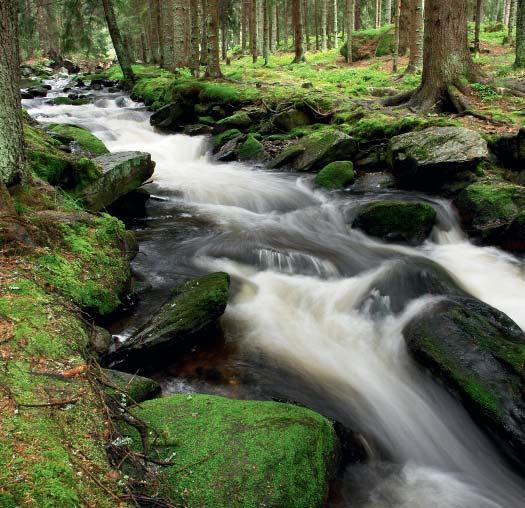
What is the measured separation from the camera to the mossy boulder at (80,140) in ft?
31.9

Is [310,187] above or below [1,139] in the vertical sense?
below

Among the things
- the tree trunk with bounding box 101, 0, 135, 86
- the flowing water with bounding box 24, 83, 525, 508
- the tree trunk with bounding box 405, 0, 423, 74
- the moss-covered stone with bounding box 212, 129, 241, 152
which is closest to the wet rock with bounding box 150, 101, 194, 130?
the moss-covered stone with bounding box 212, 129, 241, 152

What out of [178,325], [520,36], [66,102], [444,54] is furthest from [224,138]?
[520,36]

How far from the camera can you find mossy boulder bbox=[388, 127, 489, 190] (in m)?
8.84

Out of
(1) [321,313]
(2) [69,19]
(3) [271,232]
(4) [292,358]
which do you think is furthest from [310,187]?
(2) [69,19]

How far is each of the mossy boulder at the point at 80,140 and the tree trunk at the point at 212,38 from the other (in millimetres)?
8052

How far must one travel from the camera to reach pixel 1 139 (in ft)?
15.1

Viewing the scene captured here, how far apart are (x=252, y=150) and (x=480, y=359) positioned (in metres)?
9.34

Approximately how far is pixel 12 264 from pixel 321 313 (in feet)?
12.6

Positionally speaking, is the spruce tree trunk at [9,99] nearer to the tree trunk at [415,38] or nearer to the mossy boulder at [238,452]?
the mossy boulder at [238,452]

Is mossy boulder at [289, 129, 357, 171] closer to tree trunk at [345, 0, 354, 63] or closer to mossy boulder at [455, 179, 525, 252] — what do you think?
mossy boulder at [455, 179, 525, 252]

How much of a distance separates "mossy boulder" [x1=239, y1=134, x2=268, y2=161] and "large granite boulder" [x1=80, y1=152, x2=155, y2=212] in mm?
4277

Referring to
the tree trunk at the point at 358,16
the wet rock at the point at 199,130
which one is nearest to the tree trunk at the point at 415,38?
the wet rock at the point at 199,130

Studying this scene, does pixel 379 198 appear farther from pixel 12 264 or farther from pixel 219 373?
pixel 12 264
